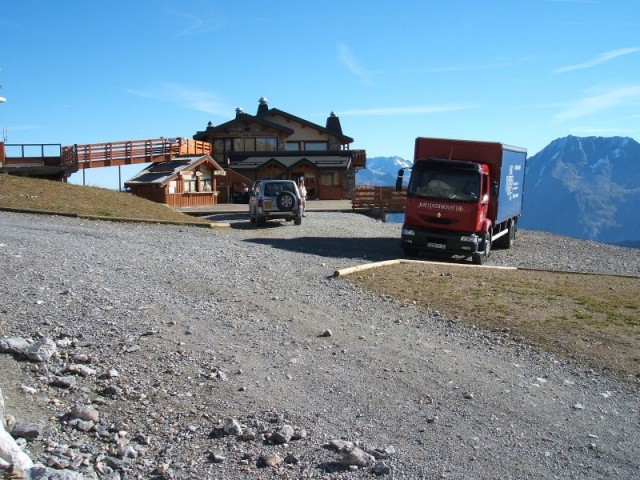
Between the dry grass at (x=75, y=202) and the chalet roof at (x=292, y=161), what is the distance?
24.3m

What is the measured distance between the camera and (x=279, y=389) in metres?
6.47

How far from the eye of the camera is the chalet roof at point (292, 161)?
52312 millimetres

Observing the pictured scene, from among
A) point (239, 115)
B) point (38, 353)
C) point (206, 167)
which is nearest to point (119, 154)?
point (206, 167)

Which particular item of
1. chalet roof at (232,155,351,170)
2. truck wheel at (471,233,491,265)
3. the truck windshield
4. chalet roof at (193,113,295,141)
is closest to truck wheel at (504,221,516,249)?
truck wheel at (471,233,491,265)

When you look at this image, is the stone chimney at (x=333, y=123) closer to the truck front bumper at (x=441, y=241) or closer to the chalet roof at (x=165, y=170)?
the chalet roof at (x=165, y=170)

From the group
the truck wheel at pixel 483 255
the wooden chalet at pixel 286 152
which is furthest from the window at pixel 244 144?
the truck wheel at pixel 483 255

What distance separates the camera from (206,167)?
1800 inches

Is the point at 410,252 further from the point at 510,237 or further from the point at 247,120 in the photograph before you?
the point at 247,120

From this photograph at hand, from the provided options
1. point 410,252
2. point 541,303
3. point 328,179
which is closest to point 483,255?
point 410,252

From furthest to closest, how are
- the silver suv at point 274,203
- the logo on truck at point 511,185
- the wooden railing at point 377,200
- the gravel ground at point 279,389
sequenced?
the wooden railing at point 377,200
the silver suv at point 274,203
the logo on truck at point 511,185
the gravel ground at point 279,389

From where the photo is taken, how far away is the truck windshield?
1800cm

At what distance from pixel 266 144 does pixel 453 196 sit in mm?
39214

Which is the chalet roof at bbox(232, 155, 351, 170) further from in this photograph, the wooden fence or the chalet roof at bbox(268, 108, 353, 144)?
the wooden fence

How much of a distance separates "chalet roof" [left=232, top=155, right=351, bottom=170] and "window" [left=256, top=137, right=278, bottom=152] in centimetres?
202
